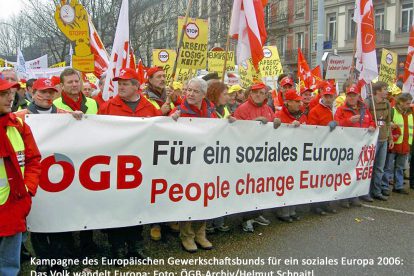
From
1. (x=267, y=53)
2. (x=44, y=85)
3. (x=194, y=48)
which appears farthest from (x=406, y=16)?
(x=44, y=85)

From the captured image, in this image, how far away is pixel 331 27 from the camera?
132ft

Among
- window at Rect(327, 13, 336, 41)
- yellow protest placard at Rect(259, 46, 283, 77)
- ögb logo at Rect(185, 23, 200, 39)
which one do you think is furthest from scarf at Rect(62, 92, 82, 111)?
window at Rect(327, 13, 336, 41)

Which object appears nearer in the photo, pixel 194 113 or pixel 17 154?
pixel 17 154

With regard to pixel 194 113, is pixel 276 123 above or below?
below

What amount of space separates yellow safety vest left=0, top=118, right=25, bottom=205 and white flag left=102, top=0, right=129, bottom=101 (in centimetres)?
227

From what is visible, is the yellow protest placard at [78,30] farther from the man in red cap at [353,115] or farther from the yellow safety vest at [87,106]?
the man in red cap at [353,115]

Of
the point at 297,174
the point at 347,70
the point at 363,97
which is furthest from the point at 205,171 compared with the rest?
the point at 347,70

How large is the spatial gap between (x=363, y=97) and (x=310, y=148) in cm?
212

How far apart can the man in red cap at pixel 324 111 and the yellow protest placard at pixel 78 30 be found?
11.8 feet

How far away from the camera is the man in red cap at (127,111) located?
14.7 ft

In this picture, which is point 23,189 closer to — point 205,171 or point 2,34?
point 205,171

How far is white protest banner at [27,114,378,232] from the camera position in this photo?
Result: 412 centimetres

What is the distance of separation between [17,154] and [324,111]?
4704 millimetres

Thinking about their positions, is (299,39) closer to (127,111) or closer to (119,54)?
(119,54)
